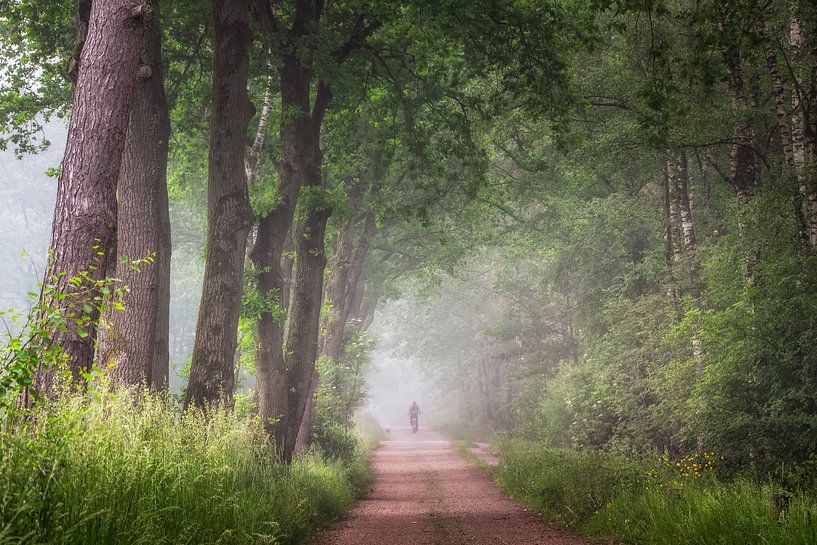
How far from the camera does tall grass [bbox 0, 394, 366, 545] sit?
11.4 ft

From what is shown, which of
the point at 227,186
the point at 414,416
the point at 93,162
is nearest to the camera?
the point at 93,162

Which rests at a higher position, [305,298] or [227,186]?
[227,186]

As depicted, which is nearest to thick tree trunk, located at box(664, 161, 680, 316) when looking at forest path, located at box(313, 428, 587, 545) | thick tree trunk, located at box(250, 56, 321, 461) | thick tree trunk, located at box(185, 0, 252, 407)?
forest path, located at box(313, 428, 587, 545)

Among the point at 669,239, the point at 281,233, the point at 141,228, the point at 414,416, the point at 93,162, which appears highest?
the point at 669,239

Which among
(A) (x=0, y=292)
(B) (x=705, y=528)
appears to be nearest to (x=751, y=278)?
(B) (x=705, y=528)

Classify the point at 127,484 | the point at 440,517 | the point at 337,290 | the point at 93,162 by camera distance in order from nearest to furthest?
the point at 127,484 < the point at 93,162 < the point at 440,517 < the point at 337,290

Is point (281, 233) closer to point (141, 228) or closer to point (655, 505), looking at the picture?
point (141, 228)

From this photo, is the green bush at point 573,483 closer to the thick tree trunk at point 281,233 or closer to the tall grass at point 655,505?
the tall grass at point 655,505

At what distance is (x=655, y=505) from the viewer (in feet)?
25.0

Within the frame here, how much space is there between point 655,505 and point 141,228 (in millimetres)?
7946

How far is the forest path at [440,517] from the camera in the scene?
8367 mm

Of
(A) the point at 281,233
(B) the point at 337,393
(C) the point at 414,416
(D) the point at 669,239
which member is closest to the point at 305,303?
(A) the point at 281,233

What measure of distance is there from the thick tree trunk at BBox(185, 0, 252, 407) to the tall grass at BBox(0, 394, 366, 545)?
2.09 meters

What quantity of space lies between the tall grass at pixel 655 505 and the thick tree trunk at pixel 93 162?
6215mm
